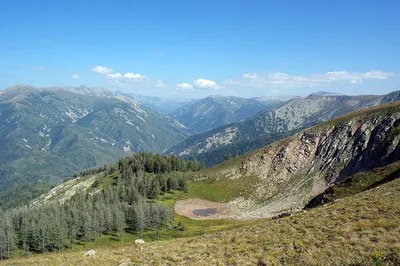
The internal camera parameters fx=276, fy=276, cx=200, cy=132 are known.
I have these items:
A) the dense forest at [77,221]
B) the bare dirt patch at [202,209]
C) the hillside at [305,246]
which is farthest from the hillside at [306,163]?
the hillside at [305,246]

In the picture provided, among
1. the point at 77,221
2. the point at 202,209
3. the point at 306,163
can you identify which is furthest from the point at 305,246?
the point at 306,163

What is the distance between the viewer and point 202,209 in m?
132

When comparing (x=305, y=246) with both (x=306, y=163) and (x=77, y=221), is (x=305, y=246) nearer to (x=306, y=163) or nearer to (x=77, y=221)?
(x=77, y=221)

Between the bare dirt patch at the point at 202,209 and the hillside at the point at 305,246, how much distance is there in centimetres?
9415

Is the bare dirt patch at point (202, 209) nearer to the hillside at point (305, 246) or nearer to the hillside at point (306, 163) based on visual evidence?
the hillside at point (306, 163)

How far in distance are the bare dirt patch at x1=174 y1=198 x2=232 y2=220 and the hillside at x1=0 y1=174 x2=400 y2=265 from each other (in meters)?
94.2

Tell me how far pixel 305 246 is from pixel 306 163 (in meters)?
125

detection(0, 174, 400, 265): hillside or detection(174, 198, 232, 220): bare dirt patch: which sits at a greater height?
detection(0, 174, 400, 265): hillside

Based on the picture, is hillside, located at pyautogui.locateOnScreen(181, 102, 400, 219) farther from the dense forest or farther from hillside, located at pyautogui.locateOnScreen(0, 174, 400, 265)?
hillside, located at pyautogui.locateOnScreen(0, 174, 400, 265)

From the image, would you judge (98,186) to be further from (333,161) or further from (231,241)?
(231,241)

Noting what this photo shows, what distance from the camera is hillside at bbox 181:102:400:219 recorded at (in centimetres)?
11627

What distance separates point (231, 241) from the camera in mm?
29625

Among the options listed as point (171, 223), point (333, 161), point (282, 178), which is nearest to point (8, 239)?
Result: point (171, 223)

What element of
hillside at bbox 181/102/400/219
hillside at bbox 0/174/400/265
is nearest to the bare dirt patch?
hillside at bbox 181/102/400/219
